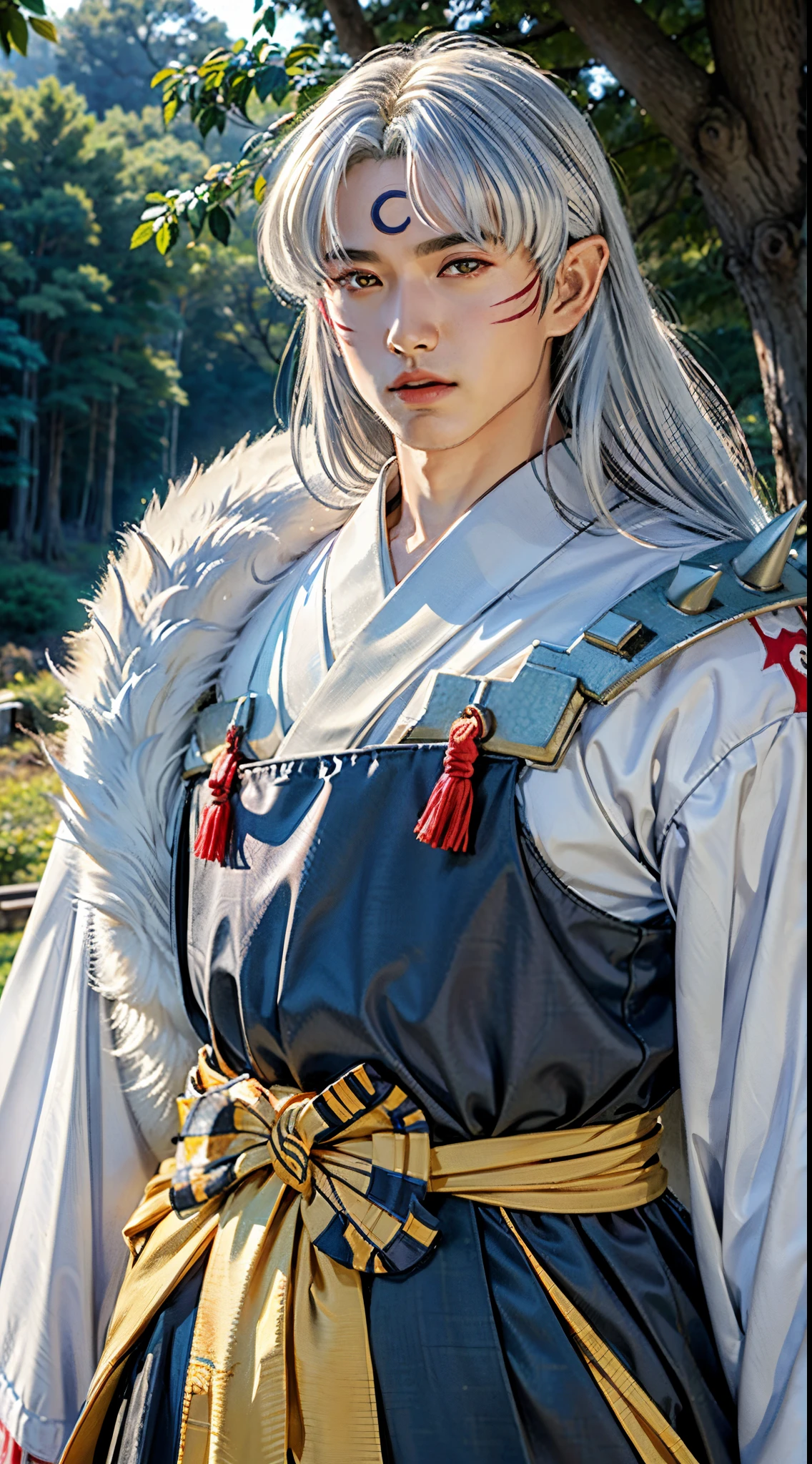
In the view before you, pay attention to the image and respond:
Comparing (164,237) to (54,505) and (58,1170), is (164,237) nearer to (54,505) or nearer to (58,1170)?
(58,1170)

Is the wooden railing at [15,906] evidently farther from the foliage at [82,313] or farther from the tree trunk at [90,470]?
the tree trunk at [90,470]

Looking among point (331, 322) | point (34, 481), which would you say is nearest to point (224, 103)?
point (331, 322)

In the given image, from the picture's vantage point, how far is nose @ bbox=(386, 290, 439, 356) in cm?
156

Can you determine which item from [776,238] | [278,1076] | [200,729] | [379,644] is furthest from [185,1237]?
[776,238]

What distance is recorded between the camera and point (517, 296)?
1588 millimetres

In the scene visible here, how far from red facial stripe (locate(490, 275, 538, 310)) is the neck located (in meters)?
0.14

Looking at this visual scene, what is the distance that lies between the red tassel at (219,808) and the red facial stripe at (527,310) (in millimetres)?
635

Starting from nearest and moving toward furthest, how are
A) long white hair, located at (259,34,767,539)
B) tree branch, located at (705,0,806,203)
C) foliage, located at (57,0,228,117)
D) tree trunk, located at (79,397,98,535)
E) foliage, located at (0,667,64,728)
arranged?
long white hair, located at (259,34,767,539), tree branch, located at (705,0,806,203), foliage, located at (0,667,64,728), tree trunk, located at (79,397,98,535), foliage, located at (57,0,228,117)

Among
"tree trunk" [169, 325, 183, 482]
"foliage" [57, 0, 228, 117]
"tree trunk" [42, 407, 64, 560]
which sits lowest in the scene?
"tree trunk" [42, 407, 64, 560]

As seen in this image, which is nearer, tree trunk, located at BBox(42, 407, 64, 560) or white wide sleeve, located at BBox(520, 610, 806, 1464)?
white wide sleeve, located at BBox(520, 610, 806, 1464)

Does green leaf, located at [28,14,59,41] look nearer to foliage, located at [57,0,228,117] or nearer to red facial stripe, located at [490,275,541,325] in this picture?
red facial stripe, located at [490,275,541,325]

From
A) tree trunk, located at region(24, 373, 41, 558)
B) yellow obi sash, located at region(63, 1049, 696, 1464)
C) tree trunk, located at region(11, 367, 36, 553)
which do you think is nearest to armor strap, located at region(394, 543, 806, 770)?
yellow obi sash, located at region(63, 1049, 696, 1464)

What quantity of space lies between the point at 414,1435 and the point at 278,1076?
43cm

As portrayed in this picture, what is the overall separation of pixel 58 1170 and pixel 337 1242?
0.60 metres
